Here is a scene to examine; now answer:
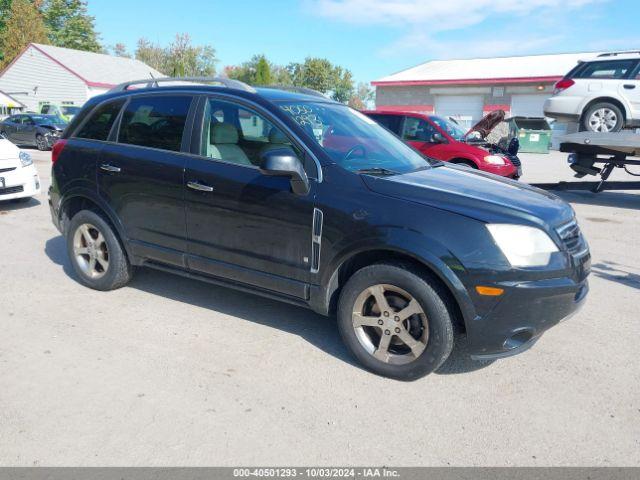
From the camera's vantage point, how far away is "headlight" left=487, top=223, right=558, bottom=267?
3.10 meters

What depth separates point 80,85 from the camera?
40750 millimetres

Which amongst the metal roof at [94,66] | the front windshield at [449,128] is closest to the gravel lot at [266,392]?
the front windshield at [449,128]

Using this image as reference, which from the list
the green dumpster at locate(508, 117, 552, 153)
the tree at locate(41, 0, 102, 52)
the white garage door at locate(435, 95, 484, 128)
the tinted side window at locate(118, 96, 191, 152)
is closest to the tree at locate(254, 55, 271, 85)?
the white garage door at locate(435, 95, 484, 128)

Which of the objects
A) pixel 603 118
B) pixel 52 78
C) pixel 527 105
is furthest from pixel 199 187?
pixel 52 78

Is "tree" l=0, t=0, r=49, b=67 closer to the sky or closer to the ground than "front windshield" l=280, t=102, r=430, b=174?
closer to the sky

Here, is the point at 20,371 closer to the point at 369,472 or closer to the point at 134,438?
the point at 134,438

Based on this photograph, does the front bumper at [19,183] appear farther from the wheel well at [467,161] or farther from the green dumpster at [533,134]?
the green dumpster at [533,134]

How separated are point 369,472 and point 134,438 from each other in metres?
1.26

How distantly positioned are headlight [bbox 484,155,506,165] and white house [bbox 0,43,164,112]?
3719 centimetres

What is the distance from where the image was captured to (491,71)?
125 feet

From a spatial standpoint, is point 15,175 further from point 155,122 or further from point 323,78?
point 323,78

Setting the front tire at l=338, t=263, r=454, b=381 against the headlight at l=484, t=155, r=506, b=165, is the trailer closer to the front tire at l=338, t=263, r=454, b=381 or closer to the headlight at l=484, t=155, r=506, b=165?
the headlight at l=484, t=155, r=506, b=165

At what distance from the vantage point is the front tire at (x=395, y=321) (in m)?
3.25

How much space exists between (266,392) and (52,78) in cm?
4555
